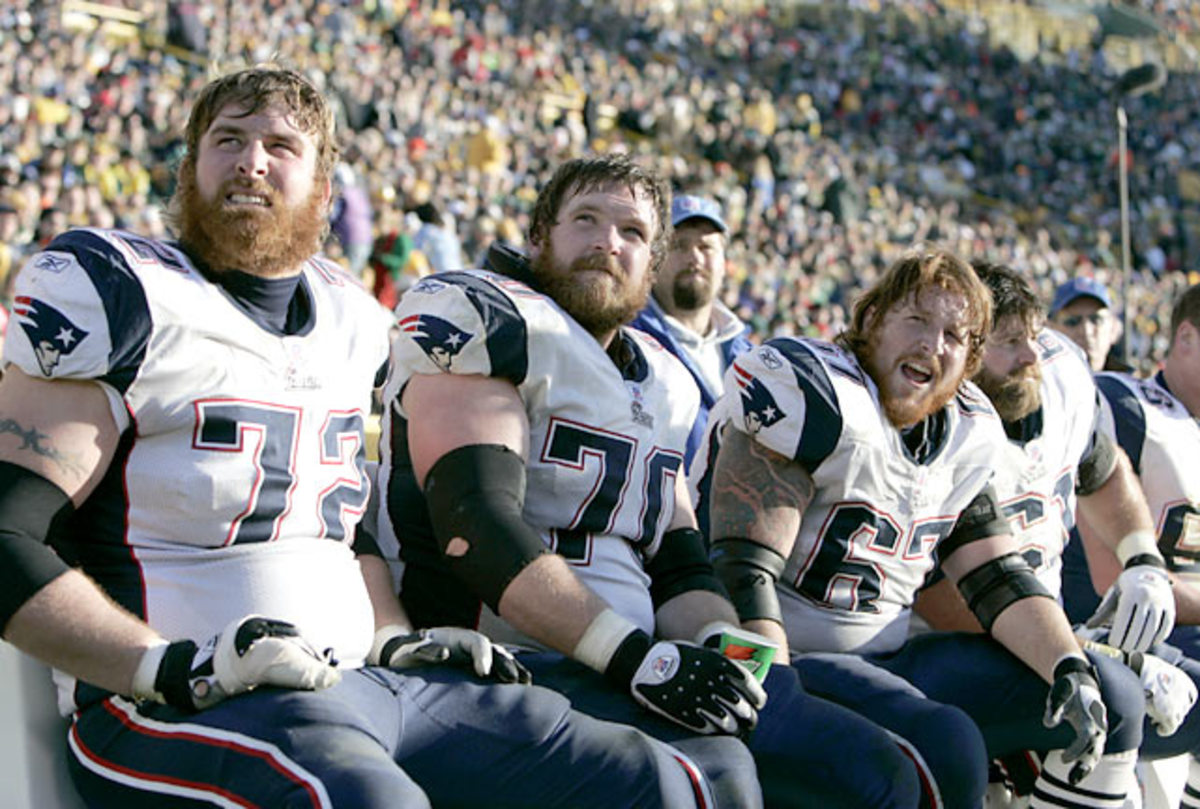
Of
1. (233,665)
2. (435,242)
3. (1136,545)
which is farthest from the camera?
(435,242)

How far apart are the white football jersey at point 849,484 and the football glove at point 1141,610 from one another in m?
0.67

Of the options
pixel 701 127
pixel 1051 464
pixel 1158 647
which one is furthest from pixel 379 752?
pixel 701 127

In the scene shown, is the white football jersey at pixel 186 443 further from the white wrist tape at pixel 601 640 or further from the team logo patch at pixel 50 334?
the white wrist tape at pixel 601 640

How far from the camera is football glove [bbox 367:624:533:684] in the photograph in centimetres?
237

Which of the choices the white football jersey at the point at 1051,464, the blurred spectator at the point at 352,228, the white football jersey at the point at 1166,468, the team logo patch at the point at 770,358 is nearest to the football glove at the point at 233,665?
the team logo patch at the point at 770,358

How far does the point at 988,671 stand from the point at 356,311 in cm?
160

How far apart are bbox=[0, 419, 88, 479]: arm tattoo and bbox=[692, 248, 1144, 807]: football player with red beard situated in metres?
1.36

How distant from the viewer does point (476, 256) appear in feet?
37.9

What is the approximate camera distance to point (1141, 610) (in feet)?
11.8

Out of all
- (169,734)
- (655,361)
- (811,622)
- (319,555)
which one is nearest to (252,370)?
(319,555)

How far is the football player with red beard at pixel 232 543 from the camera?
6.64 feet

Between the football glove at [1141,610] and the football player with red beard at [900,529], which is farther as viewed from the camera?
the football glove at [1141,610]

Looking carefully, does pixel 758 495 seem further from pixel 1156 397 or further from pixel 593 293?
pixel 1156 397

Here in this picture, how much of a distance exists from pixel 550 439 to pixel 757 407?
538 mm
